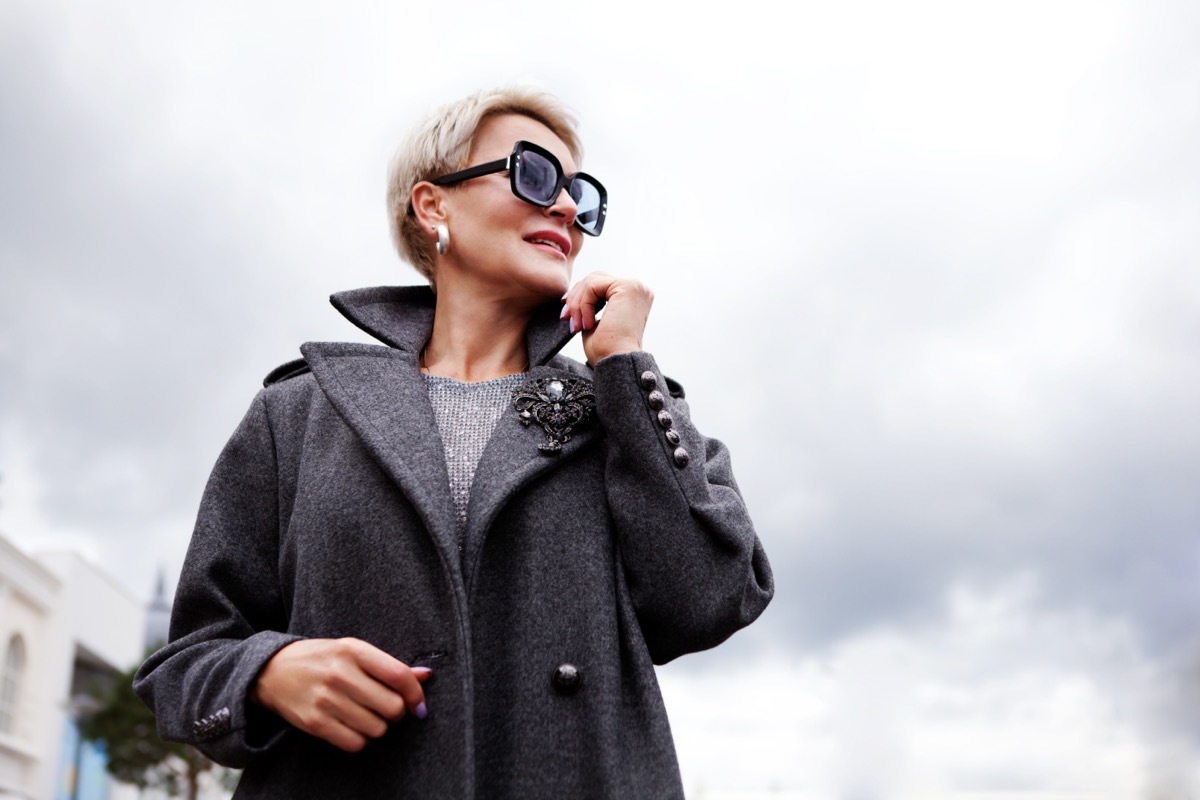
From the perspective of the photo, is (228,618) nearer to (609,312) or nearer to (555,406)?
(555,406)

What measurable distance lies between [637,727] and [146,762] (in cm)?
2359

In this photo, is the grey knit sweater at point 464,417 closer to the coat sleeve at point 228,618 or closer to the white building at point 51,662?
the coat sleeve at point 228,618

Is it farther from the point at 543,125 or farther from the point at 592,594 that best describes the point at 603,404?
the point at 543,125

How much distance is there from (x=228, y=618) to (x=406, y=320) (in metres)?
0.86

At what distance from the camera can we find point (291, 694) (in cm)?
201

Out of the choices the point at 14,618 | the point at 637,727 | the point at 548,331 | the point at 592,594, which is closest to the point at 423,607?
the point at 592,594

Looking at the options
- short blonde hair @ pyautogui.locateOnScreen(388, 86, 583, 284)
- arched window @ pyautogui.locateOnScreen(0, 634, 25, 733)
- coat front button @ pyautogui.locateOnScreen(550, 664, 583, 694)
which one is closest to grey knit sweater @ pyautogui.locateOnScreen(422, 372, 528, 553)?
coat front button @ pyautogui.locateOnScreen(550, 664, 583, 694)

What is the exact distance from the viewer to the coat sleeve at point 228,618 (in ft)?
6.79

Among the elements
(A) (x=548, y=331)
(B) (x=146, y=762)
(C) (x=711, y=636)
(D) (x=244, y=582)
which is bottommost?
(C) (x=711, y=636)

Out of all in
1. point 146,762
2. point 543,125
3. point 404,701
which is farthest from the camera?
point 146,762

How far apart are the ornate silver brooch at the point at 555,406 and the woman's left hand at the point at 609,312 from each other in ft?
0.27

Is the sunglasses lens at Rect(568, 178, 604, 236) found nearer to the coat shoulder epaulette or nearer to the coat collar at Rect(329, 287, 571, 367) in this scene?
the coat collar at Rect(329, 287, 571, 367)

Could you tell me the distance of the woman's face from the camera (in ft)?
8.90

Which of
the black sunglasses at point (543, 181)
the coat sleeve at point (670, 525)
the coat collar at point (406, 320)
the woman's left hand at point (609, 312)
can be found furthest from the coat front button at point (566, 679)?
the black sunglasses at point (543, 181)
